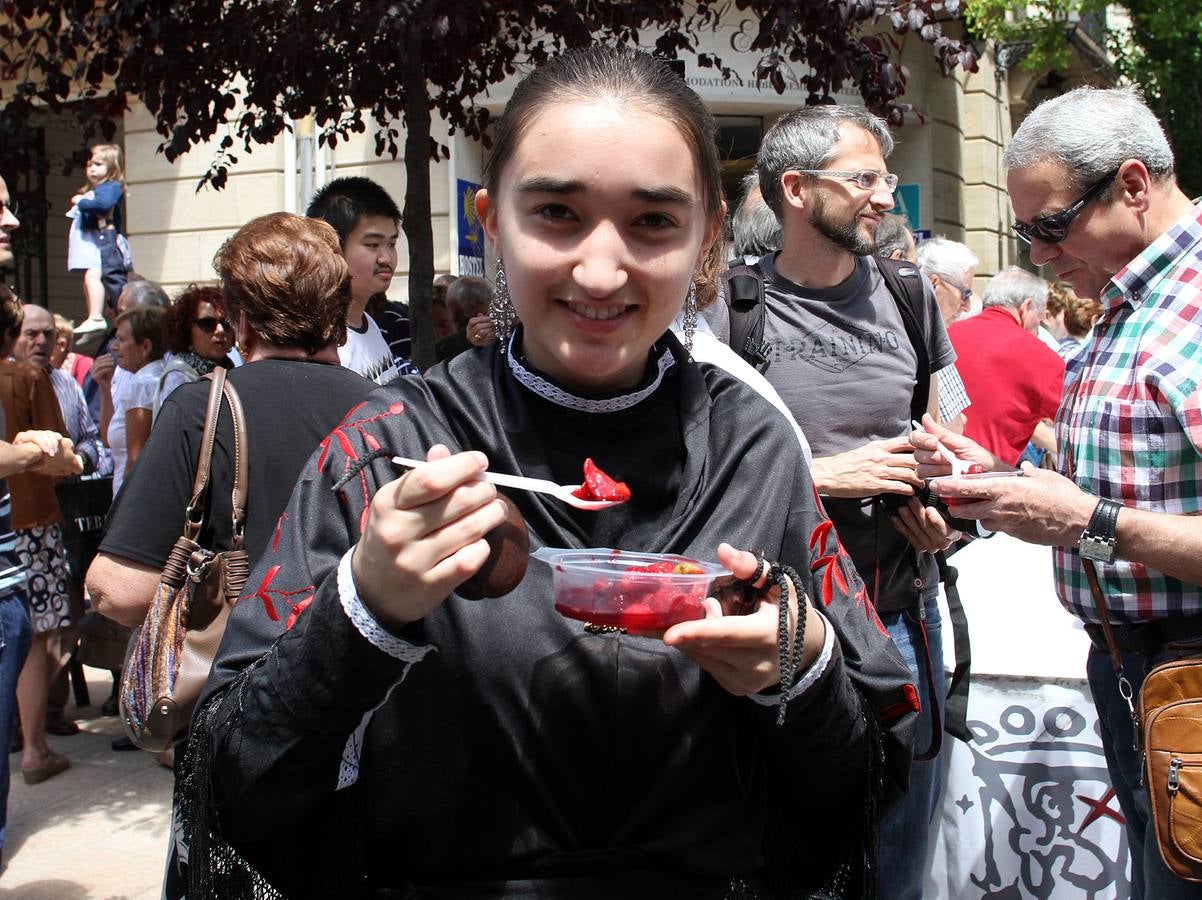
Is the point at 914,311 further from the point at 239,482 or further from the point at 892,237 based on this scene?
the point at 239,482

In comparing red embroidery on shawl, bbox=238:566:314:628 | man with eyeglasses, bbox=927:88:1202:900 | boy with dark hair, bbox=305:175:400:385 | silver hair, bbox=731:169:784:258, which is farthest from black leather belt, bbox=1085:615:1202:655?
boy with dark hair, bbox=305:175:400:385

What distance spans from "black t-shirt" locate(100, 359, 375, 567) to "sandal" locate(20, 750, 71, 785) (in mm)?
3037

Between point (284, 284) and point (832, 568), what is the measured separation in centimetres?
205

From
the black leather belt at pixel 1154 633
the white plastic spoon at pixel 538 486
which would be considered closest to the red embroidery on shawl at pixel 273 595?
the white plastic spoon at pixel 538 486

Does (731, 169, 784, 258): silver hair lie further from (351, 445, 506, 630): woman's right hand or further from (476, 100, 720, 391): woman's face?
(351, 445, 506, 630): woman's right hand

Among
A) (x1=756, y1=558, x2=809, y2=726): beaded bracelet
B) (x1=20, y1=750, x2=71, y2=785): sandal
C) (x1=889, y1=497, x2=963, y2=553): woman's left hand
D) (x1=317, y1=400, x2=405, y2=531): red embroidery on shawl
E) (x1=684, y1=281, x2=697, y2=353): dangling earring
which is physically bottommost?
(x1=20, y1=750, x2=71, y2=785): sandal

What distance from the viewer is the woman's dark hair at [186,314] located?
539 centimetres

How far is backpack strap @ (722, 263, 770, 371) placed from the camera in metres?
3.22

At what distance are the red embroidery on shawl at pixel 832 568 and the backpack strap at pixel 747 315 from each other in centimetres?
164

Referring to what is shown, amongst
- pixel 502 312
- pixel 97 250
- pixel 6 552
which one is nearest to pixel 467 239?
pixel 97 250

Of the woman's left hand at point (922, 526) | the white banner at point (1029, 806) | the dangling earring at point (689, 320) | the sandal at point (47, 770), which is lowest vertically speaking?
the sandal at point (47, 770)

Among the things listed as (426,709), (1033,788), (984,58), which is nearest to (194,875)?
(426,709)

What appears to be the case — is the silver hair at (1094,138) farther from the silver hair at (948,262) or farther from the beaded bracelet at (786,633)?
the silver hair at (948,262)

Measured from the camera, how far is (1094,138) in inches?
108
